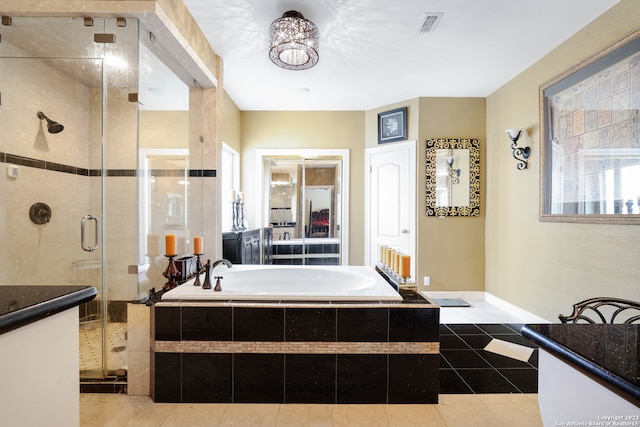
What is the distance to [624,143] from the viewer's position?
6.93ft

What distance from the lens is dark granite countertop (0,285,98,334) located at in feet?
2.47

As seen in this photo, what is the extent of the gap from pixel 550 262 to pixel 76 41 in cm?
411

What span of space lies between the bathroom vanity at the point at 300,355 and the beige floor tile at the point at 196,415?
1.3 inches

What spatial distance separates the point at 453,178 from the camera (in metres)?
3.88

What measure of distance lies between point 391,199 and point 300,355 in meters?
2.84

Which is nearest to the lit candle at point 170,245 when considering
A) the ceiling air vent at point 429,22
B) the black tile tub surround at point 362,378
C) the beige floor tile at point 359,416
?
the black tile tub surround at point 362,378

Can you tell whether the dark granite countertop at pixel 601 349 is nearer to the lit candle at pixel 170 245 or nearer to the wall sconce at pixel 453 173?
the lit candle at pixel 170 245

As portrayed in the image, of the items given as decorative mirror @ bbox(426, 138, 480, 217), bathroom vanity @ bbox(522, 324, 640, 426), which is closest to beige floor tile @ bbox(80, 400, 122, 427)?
bathroom vanity @ bbox(522, 324, 640, 426)

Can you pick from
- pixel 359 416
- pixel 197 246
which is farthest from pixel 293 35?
pixel 359 416

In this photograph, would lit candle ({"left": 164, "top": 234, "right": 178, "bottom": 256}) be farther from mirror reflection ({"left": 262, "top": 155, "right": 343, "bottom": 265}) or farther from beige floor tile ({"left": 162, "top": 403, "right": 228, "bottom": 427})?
mirror reflection ({"left": 262, "top": 155, "right": 343, "bottom": 265})

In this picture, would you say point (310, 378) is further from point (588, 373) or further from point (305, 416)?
point (588, 373)

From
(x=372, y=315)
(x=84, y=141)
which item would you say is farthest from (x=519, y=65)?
(x=84, y=141)

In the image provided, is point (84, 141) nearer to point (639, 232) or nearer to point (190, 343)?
point (190, 343)

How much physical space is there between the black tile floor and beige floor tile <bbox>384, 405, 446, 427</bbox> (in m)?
0.25
